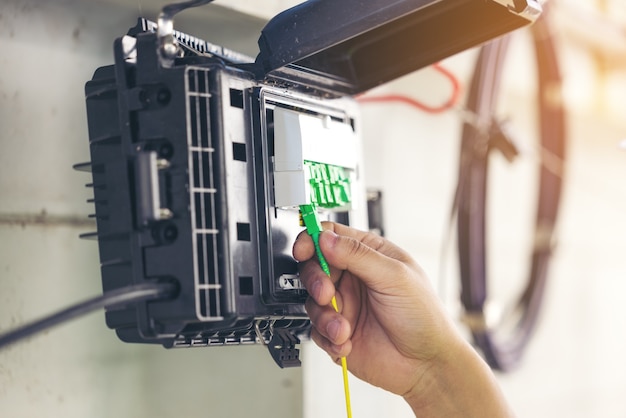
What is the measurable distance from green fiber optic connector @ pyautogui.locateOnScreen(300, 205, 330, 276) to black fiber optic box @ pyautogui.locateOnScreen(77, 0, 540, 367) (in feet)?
0.07

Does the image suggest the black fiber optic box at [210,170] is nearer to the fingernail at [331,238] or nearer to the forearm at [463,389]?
Answer: the fingernail at [331,238]

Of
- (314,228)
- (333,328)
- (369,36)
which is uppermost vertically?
(369,36)

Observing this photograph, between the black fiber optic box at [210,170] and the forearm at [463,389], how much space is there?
0.19 m

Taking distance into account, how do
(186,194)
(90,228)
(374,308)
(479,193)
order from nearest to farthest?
(186,194), (374,308), (90,228), (479,193)

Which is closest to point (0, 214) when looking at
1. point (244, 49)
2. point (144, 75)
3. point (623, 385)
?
point (144, 75)

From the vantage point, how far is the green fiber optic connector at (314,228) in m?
0.83

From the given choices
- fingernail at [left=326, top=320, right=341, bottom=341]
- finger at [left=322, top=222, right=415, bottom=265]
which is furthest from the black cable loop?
fingernail at [left=326, top=320, right=341, bottom=341]

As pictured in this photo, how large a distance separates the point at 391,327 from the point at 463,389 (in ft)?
0.45

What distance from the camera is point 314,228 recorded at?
83 cm

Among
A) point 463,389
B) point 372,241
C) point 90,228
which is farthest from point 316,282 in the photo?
point 90,228

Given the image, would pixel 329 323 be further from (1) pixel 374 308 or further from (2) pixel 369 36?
(2) pixel 369 36

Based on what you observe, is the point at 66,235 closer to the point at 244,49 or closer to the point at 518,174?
the point at 244,49

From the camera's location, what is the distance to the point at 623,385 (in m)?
2.61

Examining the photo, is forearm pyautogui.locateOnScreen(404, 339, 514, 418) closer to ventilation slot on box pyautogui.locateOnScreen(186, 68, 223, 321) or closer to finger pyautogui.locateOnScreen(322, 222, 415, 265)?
finger pyautogui.locateOnScreen(322, 222, 415, 265)
